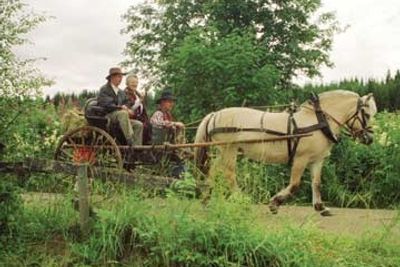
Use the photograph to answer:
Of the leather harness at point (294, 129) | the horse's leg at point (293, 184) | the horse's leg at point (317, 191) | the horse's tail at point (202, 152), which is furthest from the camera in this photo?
the leather harness at point (294, 129)

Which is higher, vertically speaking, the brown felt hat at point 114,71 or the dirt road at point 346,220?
the brown felt hat at point 114,71

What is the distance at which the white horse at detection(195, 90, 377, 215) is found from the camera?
10.4 meters

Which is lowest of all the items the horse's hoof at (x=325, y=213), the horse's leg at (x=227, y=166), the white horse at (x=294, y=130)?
the horse's hoof at (x=325, y=213)

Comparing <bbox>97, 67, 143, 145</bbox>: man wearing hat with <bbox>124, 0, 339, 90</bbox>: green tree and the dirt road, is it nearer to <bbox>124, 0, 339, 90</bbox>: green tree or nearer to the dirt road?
the dirt road

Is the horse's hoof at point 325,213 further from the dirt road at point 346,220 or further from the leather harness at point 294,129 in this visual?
the leather harness at point 294,129

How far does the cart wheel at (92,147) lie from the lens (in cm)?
991

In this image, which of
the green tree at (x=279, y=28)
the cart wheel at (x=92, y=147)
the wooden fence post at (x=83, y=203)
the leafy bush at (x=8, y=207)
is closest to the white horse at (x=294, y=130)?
the cart wheel at (x=92, y=147)

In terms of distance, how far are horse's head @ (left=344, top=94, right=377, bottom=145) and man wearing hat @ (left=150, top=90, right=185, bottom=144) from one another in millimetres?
2382

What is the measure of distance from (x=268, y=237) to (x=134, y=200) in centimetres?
145

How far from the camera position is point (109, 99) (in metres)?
10.4

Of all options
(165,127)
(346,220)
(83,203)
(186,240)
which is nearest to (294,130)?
(346,220)

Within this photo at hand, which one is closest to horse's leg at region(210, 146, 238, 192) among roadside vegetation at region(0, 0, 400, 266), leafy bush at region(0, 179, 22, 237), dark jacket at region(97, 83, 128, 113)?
roadside vegetation at region(0, 0, 400, 266)

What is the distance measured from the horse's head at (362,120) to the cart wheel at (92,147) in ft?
10.7

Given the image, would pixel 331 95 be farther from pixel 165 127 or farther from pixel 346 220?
pixel 165 127
